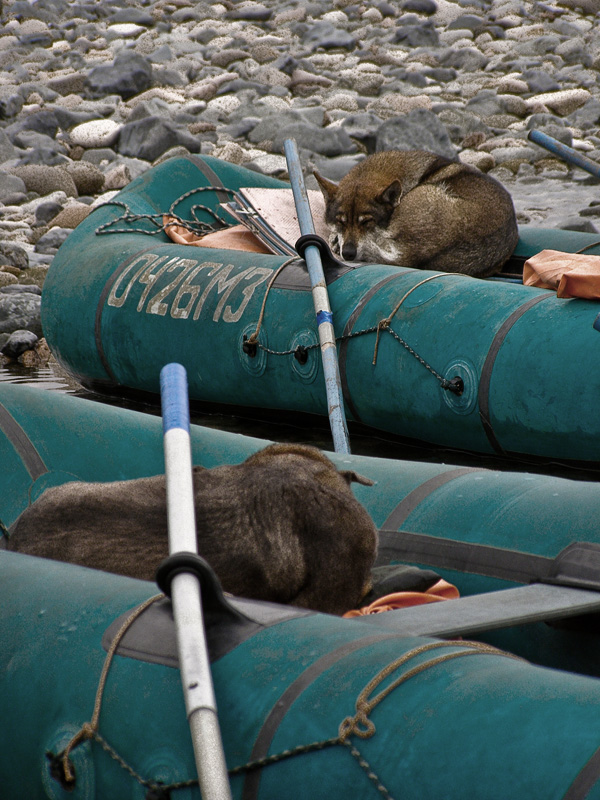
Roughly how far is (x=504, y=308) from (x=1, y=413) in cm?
276

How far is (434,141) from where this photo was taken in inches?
550

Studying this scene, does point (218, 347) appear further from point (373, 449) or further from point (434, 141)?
point (434, 141)

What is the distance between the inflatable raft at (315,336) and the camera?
509cm

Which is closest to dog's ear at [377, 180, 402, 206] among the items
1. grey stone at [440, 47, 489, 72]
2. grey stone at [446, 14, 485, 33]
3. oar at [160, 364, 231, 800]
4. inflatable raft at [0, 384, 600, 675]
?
inflatable raft at [0, 384, 600, 675]

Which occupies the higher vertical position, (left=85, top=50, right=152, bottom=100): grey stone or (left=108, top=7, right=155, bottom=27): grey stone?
(left=108, top=7, right=155, bottom=27): grey stone

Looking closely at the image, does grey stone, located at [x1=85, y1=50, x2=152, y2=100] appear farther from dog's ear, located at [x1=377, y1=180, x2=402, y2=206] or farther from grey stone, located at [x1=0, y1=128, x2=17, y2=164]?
dog's ear, located at [x1=377, y1=180, x2=402, y2=206]

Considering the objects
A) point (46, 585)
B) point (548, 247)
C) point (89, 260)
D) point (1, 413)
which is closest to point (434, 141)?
point (548, 247)

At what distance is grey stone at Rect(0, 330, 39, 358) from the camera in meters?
8.55

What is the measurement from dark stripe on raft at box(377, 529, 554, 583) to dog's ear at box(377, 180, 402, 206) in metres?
3.82

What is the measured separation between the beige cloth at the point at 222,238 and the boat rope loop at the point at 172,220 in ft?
0.13

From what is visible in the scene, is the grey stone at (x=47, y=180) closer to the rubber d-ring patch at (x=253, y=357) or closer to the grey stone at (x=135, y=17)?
the rubber d-ring patch at (x=253, y=357)

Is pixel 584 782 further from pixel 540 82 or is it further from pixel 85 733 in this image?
pixel 540 82

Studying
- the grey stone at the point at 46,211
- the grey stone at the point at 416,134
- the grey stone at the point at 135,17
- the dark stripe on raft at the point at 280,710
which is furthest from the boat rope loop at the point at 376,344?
the grey stone at the point at 135,17

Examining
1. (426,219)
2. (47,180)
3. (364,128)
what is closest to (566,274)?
(426,219)
